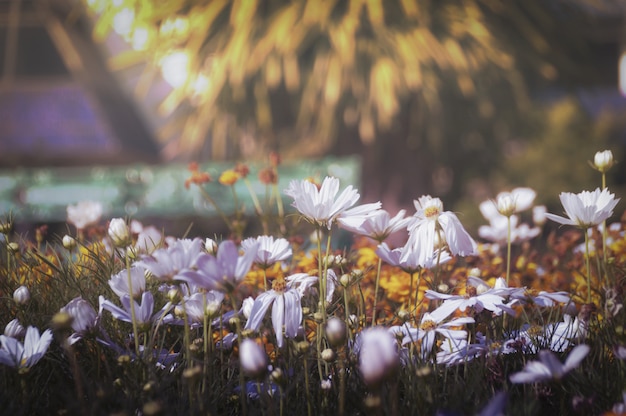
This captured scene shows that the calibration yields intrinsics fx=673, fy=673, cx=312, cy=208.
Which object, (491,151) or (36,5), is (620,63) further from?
(36,5)

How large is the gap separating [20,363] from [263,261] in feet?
1.13

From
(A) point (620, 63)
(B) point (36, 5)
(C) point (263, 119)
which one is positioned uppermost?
(B) point (36, 5)

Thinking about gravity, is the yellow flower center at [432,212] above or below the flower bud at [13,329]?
above

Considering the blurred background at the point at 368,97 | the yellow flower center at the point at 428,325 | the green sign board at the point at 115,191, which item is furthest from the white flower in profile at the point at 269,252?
the green sign board at the point at 115,191

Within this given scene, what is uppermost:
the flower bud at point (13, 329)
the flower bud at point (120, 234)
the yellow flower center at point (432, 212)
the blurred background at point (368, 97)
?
the blurred background at point (368, 97)

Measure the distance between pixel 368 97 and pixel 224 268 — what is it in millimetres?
4843

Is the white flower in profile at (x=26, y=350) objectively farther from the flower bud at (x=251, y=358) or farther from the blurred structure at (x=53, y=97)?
the blurred structure at (x=53, y=97)

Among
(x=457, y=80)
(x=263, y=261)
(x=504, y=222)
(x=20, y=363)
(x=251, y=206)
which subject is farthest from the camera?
(x=457, y=80)

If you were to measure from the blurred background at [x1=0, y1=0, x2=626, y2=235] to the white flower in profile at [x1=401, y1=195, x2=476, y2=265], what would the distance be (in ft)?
10.9

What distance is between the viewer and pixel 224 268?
763 mm

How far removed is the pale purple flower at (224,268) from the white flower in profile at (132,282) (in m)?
0.20

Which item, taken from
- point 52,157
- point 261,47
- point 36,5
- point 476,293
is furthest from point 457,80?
point 36,5

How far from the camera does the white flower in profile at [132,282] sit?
921 millimetres

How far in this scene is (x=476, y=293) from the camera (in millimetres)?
1069
